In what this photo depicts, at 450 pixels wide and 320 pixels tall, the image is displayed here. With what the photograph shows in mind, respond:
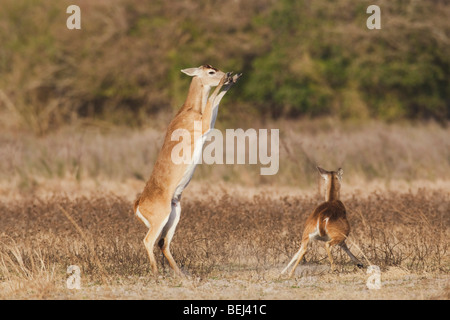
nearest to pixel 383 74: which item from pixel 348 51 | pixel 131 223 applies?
pixel 348 51

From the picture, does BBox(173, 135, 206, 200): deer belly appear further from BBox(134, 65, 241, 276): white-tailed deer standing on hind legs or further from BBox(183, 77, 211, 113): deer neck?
BBox(183, 77, 211, 113): deer neck

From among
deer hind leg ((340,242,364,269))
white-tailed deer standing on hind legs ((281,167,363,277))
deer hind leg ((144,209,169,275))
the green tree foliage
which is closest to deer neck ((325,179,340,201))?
white-tailed deer standing on hind legs ((281,167,363,277))

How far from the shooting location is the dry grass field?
902 cm

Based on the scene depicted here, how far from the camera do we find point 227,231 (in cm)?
1142

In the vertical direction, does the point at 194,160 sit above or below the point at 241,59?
below

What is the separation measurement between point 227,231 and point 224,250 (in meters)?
0.54

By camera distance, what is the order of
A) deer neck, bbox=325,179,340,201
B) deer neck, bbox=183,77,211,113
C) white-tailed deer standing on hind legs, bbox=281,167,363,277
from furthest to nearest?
deer neck, bbox=325,179,340,201 → deer neck, bbox=183,77,211,113 → white-tailed deer standing on hind legs, bbox=281,167,363,277

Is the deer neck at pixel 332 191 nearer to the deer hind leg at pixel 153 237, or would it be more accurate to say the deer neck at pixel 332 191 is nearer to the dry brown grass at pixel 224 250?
the dry brown grass at pixel 224 250

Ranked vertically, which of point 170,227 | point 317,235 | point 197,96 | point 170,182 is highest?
point 197,96

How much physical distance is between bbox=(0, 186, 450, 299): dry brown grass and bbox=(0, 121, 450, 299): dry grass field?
0.08 feet

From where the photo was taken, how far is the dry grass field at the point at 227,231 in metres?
9.02

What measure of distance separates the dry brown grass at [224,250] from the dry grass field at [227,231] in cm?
2

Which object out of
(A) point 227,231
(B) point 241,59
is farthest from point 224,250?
(B) point 241,59

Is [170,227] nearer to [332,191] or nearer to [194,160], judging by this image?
[194,160]
